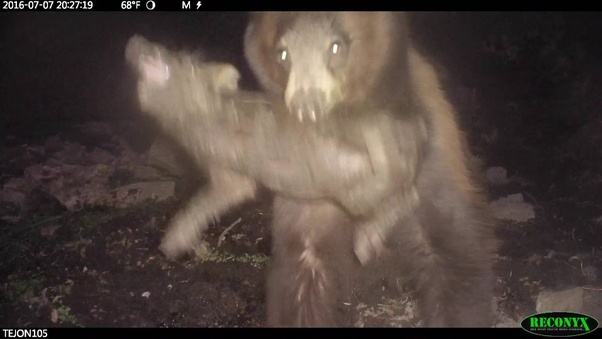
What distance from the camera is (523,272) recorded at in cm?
144

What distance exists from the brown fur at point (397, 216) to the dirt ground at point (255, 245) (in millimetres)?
60

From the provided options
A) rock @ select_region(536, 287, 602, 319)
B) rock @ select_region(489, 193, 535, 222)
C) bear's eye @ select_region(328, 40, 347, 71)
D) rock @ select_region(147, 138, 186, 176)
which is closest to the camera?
bear's eye @ select_region(328, 40, 347, 71)

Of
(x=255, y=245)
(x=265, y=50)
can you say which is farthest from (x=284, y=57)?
(x=255, y=245)

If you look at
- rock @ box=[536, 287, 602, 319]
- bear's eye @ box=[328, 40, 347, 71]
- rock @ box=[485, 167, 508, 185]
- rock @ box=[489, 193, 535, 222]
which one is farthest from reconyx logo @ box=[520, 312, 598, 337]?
bear's eye @ box=[328, 40, 347, 71]

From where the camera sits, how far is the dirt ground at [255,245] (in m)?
1.36

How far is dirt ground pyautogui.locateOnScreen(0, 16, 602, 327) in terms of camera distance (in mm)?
1358

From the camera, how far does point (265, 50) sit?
1286mm

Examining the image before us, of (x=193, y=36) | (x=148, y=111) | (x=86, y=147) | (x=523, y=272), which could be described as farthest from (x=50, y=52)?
(x=523, y=272)

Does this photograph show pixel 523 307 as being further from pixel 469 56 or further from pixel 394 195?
pixel 469 56

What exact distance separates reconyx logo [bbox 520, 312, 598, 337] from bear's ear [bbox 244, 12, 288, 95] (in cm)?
84
